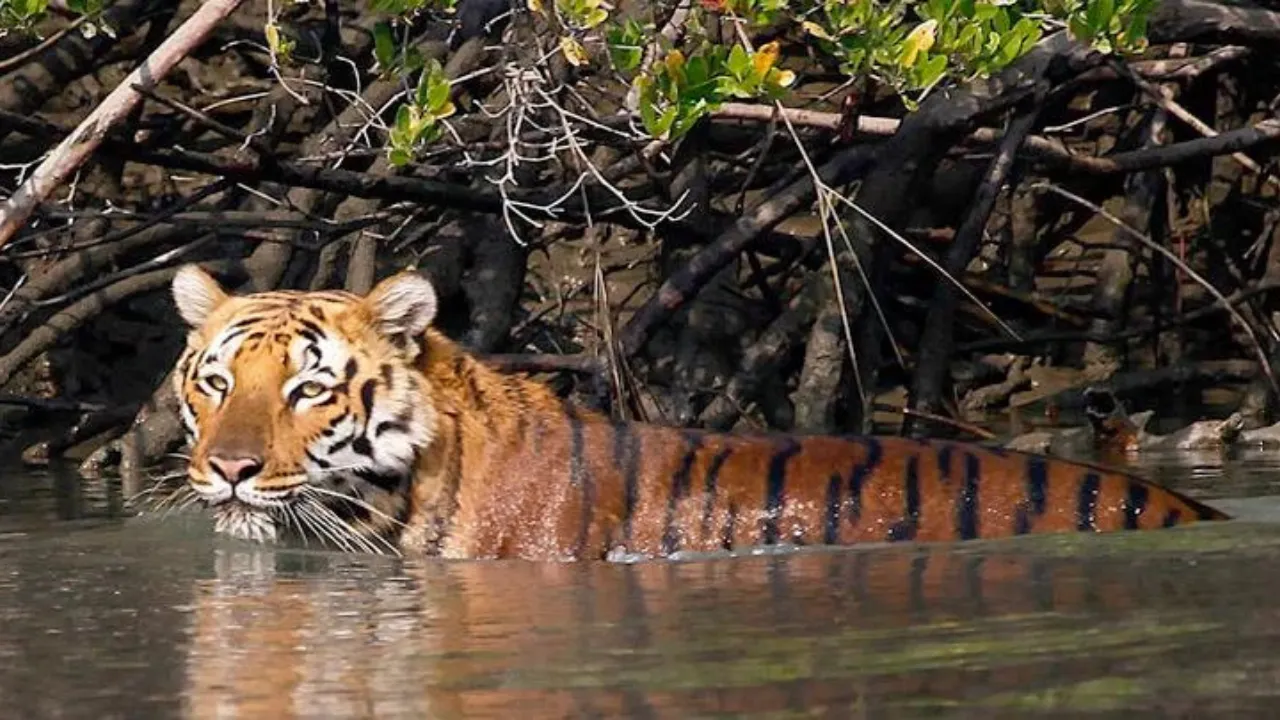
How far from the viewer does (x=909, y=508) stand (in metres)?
7.19

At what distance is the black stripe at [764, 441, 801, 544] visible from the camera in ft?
23.8

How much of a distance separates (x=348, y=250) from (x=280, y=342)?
3.17 m

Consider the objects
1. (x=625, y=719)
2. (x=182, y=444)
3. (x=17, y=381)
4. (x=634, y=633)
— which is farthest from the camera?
(x=17, y=381)

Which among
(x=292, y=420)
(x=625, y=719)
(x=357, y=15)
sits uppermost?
(x=357, y=15)

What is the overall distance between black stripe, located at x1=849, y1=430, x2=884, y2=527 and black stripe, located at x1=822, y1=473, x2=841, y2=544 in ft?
0.10

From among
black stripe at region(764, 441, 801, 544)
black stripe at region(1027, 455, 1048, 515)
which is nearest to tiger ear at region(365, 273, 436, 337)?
A: black stripe at region(764, 441, 801, 544)

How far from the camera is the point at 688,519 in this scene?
7.28 metres

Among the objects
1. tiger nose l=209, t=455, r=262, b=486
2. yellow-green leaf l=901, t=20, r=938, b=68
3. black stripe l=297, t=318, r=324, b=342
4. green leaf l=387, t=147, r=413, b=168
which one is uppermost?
yellow-green leaf l=901, t=20, r=938, b=68

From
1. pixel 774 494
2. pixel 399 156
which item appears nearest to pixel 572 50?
pixel 399 156

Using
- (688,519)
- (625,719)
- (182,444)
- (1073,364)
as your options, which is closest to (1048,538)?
(688,519)

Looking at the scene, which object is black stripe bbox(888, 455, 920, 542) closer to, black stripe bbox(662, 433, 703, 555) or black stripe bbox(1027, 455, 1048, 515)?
black stripe bbox(1027, 455, 1048, 515)

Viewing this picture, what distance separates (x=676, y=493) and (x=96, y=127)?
1.77 m

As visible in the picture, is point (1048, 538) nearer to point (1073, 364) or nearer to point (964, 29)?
point (964, 29)

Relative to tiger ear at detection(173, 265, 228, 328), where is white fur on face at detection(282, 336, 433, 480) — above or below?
below
